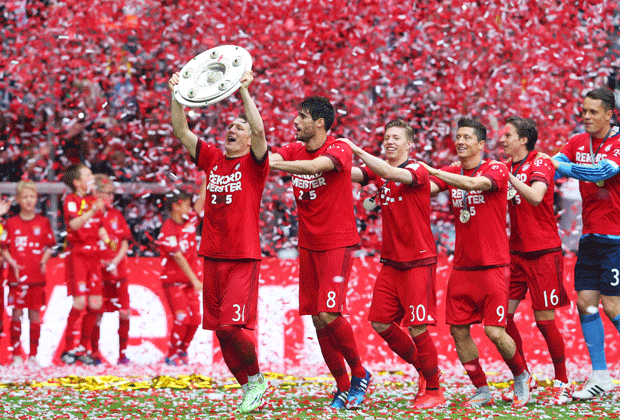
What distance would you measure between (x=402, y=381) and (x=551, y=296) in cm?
182

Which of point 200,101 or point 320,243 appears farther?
point 320,243

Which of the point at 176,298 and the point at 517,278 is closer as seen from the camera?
the point at 517,278

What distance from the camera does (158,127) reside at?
10.4 metres

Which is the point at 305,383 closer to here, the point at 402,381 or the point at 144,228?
the point at 402,381

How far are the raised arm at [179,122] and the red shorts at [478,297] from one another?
2.18 meters

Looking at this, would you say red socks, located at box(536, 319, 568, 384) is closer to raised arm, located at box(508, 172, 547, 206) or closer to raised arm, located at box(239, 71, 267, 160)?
raised arm, located at box(508, 172, 547, 206)

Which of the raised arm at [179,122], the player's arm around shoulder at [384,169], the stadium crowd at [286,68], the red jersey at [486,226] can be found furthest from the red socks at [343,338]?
the stadium crowd at [286,68]

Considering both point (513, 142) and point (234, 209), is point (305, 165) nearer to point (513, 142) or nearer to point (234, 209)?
point (234, 209)

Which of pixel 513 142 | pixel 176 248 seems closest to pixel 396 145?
pixel 513 142

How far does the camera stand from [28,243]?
844 cm

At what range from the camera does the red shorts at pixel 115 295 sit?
8.28 m

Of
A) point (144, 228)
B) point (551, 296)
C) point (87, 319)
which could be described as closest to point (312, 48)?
point (144, 228)

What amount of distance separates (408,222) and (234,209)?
51.2 inches

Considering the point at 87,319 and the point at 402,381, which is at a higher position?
the point at 87,319
